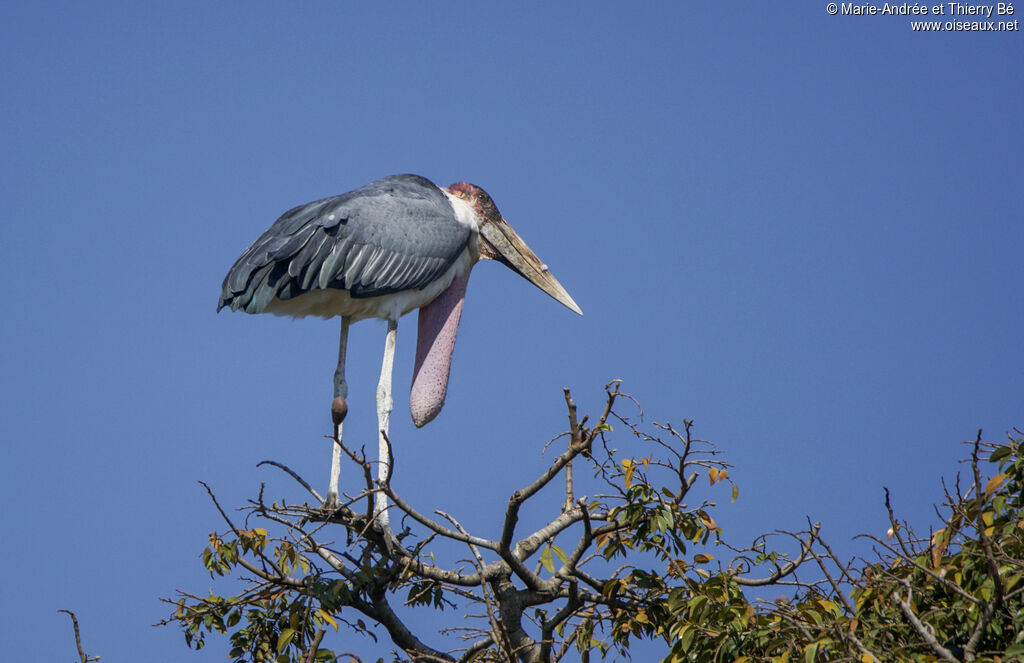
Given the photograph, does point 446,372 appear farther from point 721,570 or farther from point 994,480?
point 994,480

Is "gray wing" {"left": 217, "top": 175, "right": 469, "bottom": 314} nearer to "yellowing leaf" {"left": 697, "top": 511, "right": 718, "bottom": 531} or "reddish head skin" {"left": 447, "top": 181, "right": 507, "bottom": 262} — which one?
"reddish head skin" {"left": 447, "top": 181, "right": 507, "bottom": 262}

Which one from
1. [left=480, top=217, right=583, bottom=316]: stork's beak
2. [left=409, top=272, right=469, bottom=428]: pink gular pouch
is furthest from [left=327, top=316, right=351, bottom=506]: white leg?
[left=480, top=217, right=583, bottom=316]: stork's beak

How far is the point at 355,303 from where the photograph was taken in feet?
20.9

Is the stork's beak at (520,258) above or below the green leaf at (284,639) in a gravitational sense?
above

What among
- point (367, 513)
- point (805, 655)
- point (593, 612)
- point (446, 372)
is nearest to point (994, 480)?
point (805, 655)

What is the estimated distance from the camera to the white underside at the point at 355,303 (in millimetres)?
6203

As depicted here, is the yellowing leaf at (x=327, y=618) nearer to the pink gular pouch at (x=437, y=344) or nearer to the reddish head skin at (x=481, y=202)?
the pink gular pouch at (x=437, y=344)

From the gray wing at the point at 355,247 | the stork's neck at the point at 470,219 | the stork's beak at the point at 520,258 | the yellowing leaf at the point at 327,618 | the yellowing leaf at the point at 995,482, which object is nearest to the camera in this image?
the yellowing leaf at the point at 995,482

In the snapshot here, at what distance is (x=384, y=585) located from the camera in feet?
17.9

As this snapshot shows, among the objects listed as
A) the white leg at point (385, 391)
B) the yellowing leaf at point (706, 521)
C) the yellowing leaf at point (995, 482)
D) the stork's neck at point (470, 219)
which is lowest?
the yellowing leaf at point (995, 482)

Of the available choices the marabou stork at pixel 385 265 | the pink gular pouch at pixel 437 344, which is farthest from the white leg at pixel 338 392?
the pink gular pouch at pixel 437 344

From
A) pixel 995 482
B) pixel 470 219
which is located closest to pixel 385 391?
pixel 470 219

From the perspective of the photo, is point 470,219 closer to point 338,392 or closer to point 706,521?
point 338,392

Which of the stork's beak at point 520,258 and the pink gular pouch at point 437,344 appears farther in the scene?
the stork's beak at point 520,258
